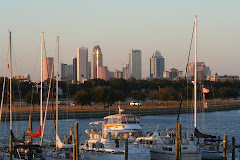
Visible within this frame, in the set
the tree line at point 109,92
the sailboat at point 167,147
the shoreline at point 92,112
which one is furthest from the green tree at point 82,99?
the sailboat at point 167,147

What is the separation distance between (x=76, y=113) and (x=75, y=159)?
250 ft

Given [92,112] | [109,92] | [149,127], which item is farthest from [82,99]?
[149,127]

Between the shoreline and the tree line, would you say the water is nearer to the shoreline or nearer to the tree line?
the shoreline

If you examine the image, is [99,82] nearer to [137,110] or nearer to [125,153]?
[137,110]

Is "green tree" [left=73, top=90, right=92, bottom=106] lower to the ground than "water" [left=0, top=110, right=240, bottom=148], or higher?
higher

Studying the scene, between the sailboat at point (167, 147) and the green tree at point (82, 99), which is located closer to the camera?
the sailboat at point (167, 147)

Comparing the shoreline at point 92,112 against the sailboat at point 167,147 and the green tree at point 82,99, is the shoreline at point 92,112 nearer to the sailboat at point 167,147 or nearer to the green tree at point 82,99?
the green tree at point 82,99

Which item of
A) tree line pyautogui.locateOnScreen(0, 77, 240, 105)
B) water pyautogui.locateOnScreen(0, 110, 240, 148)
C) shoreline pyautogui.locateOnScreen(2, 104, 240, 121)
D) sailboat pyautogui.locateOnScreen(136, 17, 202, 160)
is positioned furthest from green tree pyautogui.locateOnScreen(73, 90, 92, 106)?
sailboat pyautogui.locateOnScreen(136, 17, 202, 160)

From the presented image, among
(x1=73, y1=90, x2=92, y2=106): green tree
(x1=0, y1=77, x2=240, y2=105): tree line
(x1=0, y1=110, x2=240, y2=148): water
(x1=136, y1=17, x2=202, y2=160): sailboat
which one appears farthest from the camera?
(x1=0, y1=77, x2=240, y2=105): tree line

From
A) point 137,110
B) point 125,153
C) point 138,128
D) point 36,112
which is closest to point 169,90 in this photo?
point 137,110

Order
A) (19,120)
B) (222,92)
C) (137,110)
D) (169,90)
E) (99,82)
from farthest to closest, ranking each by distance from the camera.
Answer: (99,82) < (222,92) < (169,90) < (137,110) < (19,120)

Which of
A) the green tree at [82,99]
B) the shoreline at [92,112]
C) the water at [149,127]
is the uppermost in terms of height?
the green tree at [82,99]

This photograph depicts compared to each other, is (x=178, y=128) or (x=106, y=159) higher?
(x=178, y=128)

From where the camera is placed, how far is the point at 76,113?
389 feet
